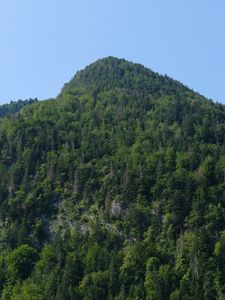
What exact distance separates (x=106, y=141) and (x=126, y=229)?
48.0 meters

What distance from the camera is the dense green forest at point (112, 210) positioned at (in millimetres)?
119062

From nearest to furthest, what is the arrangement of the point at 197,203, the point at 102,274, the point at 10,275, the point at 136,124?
1. the point at 102,274
2. the point at 10,275
3. the point at 197,203
4. the point at 136,124

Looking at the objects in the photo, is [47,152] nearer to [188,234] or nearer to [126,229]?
[126,229]

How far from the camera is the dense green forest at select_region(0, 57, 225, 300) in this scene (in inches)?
4688

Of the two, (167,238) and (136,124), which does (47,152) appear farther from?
(167,238)

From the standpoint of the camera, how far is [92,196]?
153000 mm

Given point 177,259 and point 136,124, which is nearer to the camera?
point 177,259

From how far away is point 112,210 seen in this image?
146m

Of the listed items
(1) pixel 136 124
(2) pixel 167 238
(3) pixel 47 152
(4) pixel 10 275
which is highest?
(1) pixel 136 124

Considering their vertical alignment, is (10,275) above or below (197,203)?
below

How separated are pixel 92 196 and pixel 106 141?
1278 inches

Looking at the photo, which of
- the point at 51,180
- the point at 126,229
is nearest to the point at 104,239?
the point at 126,229

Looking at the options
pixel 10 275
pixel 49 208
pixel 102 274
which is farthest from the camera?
pixel 49 208

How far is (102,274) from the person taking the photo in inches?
4739
